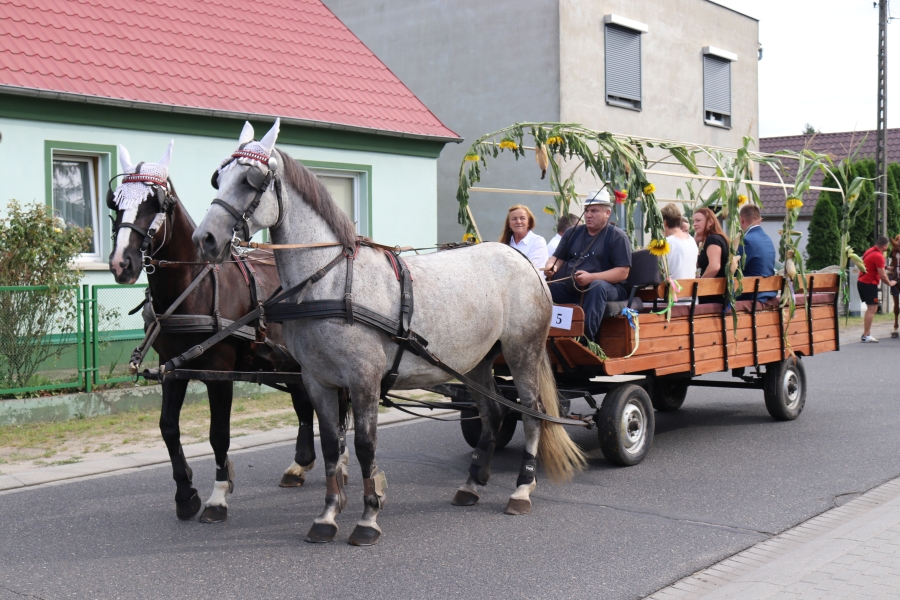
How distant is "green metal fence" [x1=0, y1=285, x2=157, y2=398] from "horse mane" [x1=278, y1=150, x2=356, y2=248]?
17.8 feet

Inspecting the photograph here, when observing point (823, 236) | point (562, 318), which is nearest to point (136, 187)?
point (562, 318)

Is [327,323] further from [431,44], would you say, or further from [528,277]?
[431,44]

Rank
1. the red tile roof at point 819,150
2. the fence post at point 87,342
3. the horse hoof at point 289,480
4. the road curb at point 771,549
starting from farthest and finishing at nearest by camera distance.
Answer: the red tile roof at point 819,150
the fence post at point 87,342
the horse hoof at point 289,480
the road curb at point 771,549

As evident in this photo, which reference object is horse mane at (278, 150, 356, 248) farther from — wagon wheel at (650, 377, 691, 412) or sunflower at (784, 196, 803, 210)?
wagon wheel at (650, 377, 691, 412)

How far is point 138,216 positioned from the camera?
17.4 feet

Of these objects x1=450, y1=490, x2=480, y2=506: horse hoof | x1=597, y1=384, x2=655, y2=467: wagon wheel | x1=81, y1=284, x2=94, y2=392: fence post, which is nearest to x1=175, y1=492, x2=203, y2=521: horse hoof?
x1=450, y1=490, x2=480, y2=506: horse hoof

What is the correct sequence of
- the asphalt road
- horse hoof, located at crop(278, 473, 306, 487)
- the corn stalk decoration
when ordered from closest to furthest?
the asphalt road, horse hoof, located at crop(278, 473, 306, 487), the corn stalk decoration

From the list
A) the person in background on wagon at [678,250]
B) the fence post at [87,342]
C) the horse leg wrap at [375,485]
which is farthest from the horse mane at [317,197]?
the fence post at [87,342]

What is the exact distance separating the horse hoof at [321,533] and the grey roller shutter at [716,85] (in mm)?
18688

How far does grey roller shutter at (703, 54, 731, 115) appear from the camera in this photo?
21844 millimetres

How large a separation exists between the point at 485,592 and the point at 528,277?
7.67 ft

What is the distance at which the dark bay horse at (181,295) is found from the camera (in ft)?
17.4

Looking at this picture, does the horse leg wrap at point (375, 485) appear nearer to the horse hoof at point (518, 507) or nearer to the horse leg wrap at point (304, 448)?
the horse hoof at point (518, 507)

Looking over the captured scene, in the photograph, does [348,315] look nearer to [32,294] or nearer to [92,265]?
[32,294]
